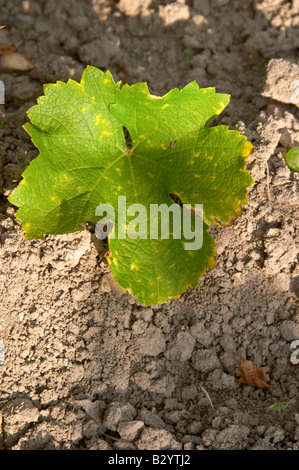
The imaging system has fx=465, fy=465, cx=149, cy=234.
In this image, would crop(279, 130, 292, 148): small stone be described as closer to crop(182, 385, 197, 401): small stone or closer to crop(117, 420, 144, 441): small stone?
crop(182, 385, 197, 401): small stone

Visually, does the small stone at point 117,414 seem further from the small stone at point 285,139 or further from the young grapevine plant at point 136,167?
the small stone at point 285,139

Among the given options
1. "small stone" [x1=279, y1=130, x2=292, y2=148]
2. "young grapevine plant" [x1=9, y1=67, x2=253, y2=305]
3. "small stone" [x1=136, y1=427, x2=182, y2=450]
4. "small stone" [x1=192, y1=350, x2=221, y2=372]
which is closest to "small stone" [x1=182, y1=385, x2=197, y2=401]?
"small stone" [x1=192, y1=350, x2=221, y2=372]

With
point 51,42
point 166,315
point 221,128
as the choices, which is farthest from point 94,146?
point 51,42

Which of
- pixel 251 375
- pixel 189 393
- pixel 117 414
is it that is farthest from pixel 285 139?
pixel 117 414

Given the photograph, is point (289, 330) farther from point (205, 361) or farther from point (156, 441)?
point (156, 441)
